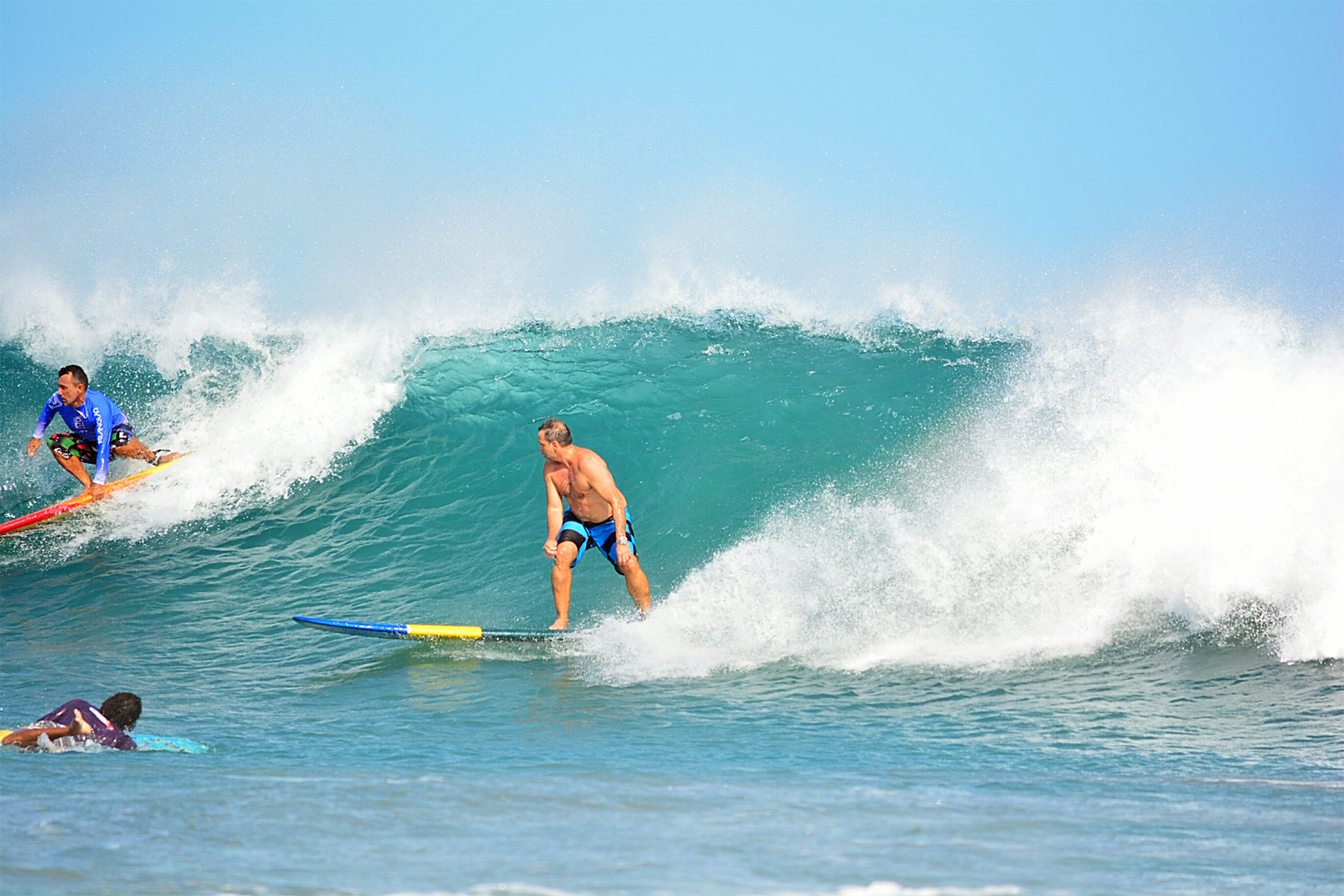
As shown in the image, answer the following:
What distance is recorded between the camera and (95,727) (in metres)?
4.48

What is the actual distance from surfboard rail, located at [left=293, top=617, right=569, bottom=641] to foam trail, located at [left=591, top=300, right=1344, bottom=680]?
17.7 inches

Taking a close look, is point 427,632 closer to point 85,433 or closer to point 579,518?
point 579,518

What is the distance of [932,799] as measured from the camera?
12.0 feet

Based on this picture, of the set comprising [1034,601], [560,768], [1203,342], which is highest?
[1203,342]

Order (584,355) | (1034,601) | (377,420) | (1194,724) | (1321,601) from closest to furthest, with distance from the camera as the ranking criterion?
(1194,724) → (1321,601) → (1034,601) → (377,420) → (584,355)

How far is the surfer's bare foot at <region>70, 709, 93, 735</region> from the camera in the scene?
4.43 m

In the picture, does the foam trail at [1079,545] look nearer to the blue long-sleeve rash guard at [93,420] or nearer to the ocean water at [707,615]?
the ocean water at [707,615]

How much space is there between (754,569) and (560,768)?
3091 millimetres

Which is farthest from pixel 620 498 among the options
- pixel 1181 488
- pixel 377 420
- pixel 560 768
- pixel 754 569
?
pixel 377 420

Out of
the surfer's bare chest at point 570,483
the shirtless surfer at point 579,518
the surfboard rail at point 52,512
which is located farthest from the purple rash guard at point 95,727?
the surfboard rail at point 52,512

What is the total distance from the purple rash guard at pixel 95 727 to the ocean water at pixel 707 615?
0.38 feet

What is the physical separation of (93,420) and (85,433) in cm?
25

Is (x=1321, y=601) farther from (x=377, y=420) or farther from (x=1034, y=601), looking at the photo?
(x=377, y=420)

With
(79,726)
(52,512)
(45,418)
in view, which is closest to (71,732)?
(79,726)
